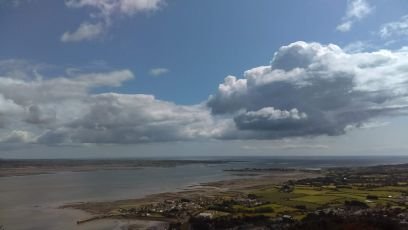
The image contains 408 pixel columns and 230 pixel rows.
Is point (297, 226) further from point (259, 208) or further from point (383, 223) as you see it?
point (259, 208)

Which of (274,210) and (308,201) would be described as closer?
(274,210)

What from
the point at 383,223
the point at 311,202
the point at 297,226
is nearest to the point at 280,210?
the point at 311,202

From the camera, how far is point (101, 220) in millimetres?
47969

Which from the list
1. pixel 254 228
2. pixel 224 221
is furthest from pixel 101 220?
pixel 254 228

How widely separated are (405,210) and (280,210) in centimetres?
1275

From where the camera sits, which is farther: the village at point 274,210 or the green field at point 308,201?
the green field at point 308,201

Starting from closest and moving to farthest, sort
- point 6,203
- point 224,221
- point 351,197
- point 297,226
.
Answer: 1. point 297,226
2. point 224,221
3. point 351,197
4. point 6,203

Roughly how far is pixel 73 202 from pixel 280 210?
106 feet

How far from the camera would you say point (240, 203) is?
55.7 metres

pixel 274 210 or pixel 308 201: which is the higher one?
pixel 308 201

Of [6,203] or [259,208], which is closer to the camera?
[259,208]

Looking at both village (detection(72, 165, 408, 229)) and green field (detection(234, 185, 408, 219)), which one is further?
green field (detection(234, 185, 408, 219))

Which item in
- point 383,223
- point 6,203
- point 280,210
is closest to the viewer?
point 383,223

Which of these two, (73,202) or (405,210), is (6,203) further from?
(405,210)
